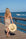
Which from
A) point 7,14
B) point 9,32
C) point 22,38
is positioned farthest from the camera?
point 9,32

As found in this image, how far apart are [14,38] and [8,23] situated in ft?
3.32

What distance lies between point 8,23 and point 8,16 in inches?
15.6

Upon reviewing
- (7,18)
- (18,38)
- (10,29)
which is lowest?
(18,38)

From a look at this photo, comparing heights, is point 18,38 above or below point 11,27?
below

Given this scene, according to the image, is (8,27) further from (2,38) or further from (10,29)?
(2,38)

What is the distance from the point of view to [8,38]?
16.4 ft

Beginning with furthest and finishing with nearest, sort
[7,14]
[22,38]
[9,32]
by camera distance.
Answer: [9,32], [7,14], [22,38]

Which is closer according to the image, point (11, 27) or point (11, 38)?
point (11, 38)

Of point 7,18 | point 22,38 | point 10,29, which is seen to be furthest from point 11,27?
point 22,38

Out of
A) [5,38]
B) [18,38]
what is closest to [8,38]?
[5,38]

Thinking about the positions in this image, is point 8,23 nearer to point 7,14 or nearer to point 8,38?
point 7,14

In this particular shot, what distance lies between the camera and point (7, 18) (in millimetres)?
5609

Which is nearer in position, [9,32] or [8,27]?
[8,27]

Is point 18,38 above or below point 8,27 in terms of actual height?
below
